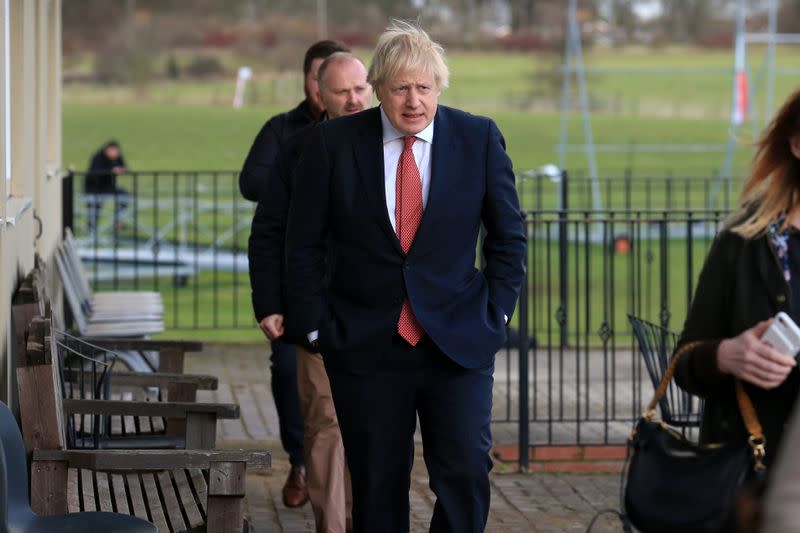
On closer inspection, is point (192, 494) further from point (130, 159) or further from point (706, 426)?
point (130, 159)

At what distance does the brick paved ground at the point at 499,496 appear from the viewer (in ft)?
22.4

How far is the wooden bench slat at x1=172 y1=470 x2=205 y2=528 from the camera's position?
518cm

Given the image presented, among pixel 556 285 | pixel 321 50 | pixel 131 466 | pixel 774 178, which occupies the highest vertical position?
pixel 321 50

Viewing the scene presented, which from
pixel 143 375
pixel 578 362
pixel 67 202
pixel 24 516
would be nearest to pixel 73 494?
pixel 24 516

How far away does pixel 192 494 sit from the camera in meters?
5.55

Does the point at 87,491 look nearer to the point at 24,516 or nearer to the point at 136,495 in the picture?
the point at 136,495

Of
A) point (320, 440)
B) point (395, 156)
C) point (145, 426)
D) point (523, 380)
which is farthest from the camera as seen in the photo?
point (523, 380)

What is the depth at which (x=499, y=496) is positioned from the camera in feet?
24.6

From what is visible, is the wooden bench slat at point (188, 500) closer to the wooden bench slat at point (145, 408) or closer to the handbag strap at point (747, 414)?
the wooden bench slat at point (145, 408)

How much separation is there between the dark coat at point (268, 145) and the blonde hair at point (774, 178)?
10.7 ft

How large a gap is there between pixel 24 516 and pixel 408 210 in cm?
147

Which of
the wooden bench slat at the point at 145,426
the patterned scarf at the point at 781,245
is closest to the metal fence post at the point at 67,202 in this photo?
the wooden bench slat at the point at 145,426

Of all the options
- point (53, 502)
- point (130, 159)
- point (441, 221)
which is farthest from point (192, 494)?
point (130, 159)

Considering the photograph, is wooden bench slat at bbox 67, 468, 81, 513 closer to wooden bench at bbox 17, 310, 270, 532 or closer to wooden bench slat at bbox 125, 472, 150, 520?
wooden bench at bbox 17, 310, 270, 532
